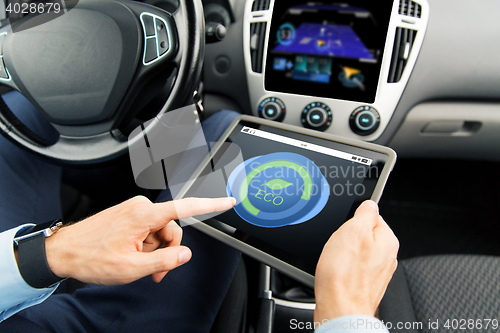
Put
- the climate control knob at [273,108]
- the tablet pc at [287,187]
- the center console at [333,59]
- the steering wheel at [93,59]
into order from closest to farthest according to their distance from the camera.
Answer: the tablet pc at [287,187] < the steering wheel at [93,59] < the center console at [333,59] < the climate control knob at [273,108]

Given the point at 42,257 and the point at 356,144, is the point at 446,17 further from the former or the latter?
the point at 42,257

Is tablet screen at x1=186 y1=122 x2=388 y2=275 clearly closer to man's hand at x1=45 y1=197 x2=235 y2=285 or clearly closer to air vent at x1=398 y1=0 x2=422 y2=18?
man's hand at x1=45 y1=197 x2=235 y2=285

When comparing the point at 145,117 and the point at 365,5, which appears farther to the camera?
the point at 145,117

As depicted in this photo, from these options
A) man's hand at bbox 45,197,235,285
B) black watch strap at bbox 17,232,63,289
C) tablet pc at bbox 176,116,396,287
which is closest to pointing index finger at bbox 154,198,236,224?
man's hand at bbox 45,197,235,285

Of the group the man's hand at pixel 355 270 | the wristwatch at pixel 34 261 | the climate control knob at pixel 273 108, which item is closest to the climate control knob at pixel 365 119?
the climate control knob at pixel 273 108

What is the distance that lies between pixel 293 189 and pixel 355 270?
233 millimetres

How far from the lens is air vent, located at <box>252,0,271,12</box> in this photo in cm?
86

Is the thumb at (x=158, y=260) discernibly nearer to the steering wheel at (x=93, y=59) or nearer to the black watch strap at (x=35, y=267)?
the black watch strap at (x=35, y=267)

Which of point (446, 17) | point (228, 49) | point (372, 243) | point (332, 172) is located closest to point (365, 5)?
point (446, 17)

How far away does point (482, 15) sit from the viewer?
0.75 meters

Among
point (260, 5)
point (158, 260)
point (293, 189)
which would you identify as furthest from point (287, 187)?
point (260, 5)

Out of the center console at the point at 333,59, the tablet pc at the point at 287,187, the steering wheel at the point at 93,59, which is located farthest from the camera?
the center console at the point at 333,59

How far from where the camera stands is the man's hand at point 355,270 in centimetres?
41

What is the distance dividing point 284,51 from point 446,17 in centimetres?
42
